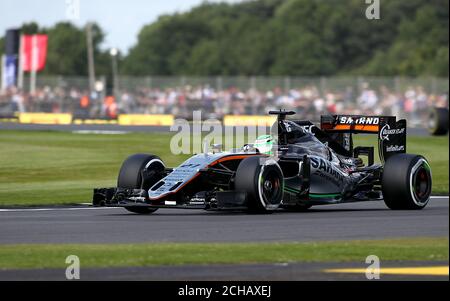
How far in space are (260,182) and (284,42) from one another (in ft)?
238

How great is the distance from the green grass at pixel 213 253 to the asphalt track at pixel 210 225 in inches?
21.7

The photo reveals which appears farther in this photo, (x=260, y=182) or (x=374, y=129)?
(x=374, y=129)

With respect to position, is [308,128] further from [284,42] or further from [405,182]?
[284,42]

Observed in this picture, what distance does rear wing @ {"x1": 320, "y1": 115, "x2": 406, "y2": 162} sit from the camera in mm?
17812

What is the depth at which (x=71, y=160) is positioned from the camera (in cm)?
2920

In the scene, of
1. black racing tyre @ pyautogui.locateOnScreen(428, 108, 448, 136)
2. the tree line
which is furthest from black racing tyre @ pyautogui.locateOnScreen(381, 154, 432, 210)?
the tree line

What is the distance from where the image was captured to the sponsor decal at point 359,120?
59.2 ft

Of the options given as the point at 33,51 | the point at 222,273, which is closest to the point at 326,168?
the point at 222,273

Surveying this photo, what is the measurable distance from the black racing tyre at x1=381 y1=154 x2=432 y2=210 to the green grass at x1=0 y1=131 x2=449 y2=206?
5073 millimetres

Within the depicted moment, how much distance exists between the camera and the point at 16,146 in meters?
31.6

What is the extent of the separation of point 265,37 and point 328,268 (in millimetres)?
79513
